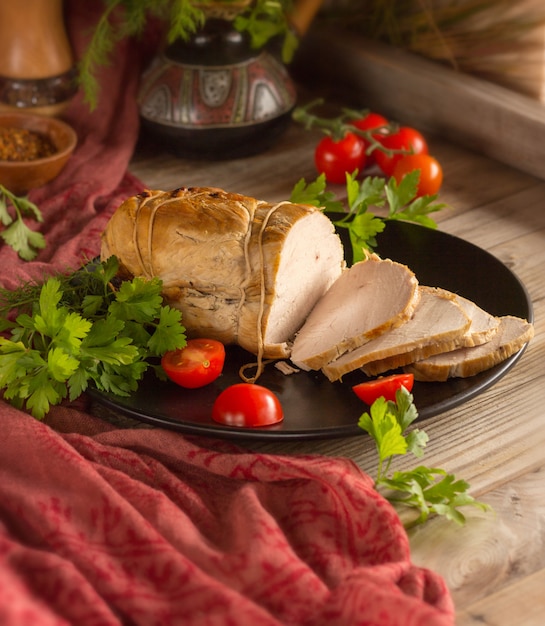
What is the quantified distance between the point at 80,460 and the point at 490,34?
280 centimetres

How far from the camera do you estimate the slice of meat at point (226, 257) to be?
244 cm

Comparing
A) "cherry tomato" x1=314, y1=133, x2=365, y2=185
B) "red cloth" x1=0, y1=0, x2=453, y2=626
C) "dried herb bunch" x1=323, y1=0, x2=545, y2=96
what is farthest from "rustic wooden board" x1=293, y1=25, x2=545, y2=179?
"red cloth" x1=0, y1=0, x2=453, y2=626

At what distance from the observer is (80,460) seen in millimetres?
2127

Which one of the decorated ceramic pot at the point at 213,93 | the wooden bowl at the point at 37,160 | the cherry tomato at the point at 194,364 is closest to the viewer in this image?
the cherry tomato at the point at 194,364

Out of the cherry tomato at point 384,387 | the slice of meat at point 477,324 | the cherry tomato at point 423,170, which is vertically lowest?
the cherry tomato at point 423,170

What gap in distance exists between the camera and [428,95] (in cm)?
414

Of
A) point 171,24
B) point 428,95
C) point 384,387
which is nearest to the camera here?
point 384,387

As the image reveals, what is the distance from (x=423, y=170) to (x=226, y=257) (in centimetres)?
139

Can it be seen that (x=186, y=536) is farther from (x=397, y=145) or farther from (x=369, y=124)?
(x=369, y=124)

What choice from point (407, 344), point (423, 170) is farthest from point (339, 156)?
point (407, 344)

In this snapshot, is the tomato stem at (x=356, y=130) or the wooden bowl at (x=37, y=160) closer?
the wooden bowl at (x=37, y=160)

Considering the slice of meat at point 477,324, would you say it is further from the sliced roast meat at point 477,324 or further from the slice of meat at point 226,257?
the slice of meat at point 226,257

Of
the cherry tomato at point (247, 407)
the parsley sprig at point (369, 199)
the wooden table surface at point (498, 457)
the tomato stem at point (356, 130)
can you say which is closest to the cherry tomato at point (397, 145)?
the tomato stem at point (356, 130)

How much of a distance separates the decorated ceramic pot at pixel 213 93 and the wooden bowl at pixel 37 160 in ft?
1.25
